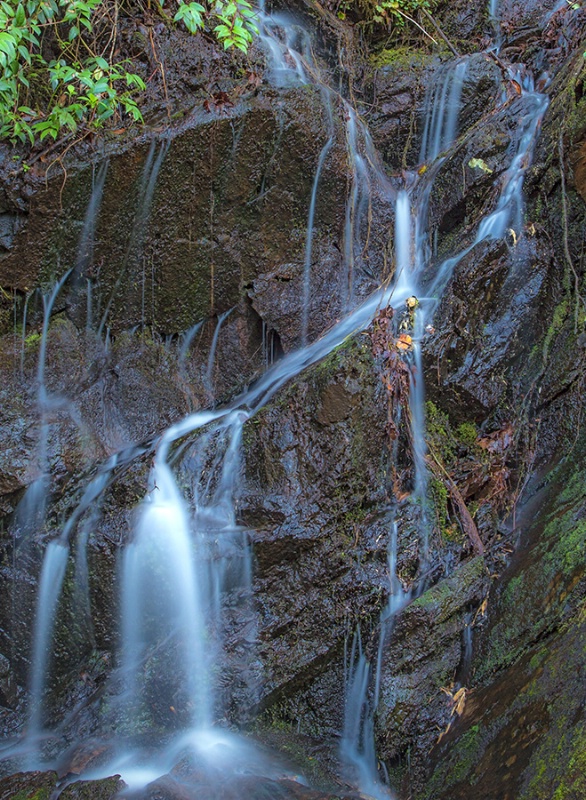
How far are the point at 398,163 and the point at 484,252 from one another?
2.38 metres

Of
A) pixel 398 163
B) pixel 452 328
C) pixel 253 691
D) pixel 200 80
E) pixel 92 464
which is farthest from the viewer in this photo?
pixel 398 163

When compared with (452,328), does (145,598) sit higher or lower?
lower

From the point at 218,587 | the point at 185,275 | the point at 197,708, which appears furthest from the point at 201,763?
the point at 185,275

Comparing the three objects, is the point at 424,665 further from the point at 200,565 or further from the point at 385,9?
the point at 385,9

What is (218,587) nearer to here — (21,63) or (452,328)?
(452,328)

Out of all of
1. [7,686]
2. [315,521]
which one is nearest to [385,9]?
[315,521]

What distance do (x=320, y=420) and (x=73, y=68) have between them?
3.26 metres

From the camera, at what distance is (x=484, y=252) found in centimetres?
452

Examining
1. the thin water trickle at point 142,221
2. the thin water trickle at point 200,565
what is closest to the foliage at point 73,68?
the thin water trickle at point 142,221

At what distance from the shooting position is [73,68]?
177 inches

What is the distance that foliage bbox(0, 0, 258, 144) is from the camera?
4230 millimetres

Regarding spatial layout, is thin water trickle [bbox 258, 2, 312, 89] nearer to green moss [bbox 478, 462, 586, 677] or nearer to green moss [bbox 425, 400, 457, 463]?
green moss [bbox 425, 400, 457, 463]

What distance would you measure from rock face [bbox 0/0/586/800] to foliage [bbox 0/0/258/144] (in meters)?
0.34

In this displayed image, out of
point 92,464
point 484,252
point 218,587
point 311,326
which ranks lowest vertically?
point 218,587
